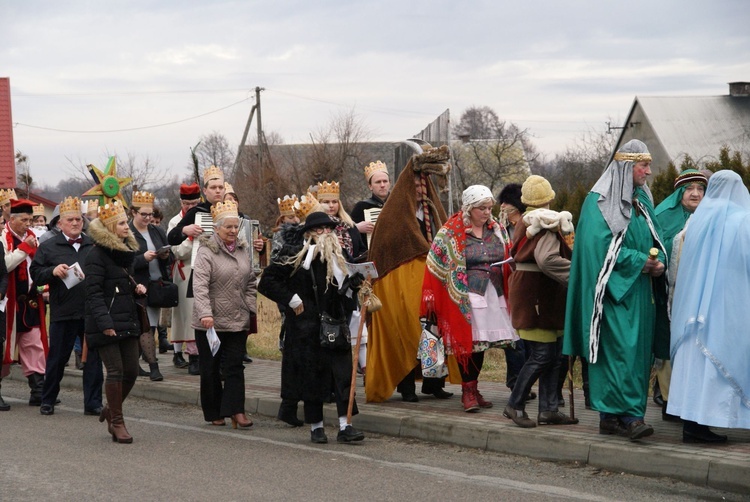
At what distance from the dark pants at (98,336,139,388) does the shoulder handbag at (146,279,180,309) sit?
291 centimetres

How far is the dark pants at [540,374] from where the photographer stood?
8.62 metres

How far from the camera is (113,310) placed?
30.5 feet

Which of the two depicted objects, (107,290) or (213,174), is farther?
(213,174)

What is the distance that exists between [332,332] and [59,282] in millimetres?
3594

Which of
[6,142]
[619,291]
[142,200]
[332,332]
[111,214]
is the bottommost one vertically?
[332,332]

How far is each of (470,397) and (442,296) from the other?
3.03 feet

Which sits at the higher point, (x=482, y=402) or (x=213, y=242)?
(x=213, y=242)

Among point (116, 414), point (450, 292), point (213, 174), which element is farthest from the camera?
point (213, 174)

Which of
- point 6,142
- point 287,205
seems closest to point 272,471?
point 287,205

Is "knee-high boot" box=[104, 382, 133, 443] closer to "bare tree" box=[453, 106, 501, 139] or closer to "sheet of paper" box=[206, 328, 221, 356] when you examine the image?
"sheet of paper" box=[206, 328, 221, 356]

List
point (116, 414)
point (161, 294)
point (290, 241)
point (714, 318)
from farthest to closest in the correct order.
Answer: point (161, 294) < point (116, 414) < point (290, 241) < point (714, 318)

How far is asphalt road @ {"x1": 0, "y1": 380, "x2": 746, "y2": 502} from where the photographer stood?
22.9 feet

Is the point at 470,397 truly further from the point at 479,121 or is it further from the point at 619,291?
the point at 479,121

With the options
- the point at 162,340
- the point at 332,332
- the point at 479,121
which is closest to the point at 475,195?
the point at 332,332
